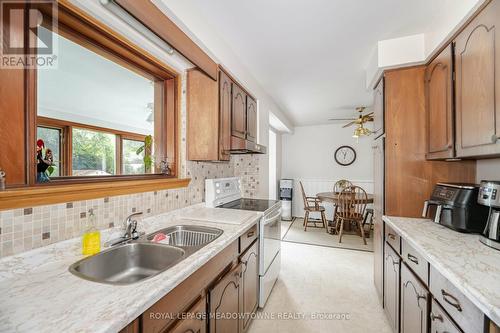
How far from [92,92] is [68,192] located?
107cm

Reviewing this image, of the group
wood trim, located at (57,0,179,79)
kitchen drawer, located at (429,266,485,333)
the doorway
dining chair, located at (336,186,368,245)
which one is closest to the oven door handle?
kitchen drawer, located at (429,266,485,333)

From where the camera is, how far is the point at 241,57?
7.16ft

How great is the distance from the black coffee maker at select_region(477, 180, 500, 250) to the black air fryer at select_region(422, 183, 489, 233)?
12cm

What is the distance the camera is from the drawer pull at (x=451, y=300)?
2.71 ft

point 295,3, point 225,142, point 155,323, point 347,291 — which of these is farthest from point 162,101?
point 347,291

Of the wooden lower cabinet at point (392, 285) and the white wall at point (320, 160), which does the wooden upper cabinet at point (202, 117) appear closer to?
the wooden lower cabinet at point (392, 285)

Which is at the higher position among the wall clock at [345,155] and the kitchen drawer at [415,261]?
the wall clock at [345,155]

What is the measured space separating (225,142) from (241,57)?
99 centimetres

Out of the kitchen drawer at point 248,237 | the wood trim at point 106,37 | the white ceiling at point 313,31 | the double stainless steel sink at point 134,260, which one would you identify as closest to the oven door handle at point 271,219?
the kitchen drawer at point 248,237

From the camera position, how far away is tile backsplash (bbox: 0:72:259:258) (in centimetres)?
81

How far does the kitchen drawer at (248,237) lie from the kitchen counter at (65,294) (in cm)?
48

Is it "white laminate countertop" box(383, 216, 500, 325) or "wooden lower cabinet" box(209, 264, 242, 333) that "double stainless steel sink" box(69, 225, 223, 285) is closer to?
"wooden lower cabinet" box(209, 264, 242, 333)

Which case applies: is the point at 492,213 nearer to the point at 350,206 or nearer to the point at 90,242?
the point at 90,242

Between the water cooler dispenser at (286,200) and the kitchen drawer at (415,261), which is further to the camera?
the water cooler dispenser at (286,200)
